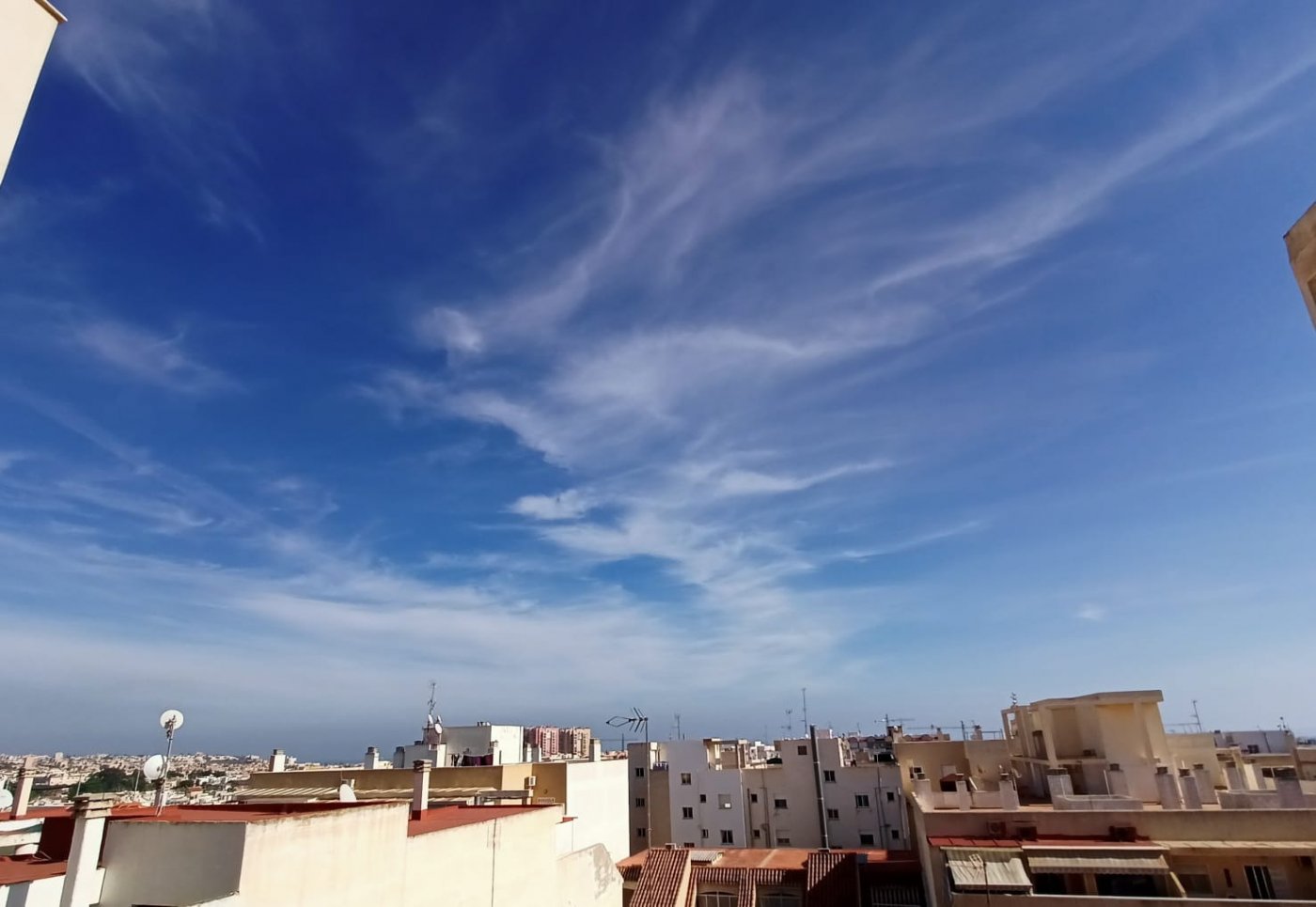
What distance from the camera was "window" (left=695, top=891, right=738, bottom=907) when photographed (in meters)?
35.8

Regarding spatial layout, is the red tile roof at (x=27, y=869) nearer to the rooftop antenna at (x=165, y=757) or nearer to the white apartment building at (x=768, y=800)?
the rooftop antenna at (x=165, y=757)

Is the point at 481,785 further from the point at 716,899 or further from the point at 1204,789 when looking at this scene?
the point at 1204,789

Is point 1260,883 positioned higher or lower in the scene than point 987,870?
lower

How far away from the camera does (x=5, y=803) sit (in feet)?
56.8

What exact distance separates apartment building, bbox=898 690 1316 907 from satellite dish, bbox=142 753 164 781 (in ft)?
75.5

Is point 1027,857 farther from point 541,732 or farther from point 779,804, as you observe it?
point 541,732

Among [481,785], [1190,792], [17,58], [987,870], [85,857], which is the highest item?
[17,58]

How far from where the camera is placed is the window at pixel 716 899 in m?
35.8

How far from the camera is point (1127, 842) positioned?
25797 mm

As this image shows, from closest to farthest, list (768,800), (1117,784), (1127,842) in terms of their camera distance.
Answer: (1127,842), (1117,784), (768,800)

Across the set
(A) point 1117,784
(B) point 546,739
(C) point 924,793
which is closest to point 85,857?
(C) point 924,793

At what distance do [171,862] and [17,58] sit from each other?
12.9 meters

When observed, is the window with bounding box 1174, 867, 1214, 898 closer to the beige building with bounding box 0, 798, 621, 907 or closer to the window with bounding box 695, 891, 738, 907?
the window with bounding box 695, 891, 738, 907

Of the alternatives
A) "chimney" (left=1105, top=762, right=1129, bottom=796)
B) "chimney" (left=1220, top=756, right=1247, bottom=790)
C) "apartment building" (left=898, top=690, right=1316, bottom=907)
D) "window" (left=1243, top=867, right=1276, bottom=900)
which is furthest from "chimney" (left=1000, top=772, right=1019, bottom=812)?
"chimney" (left=1220, top=756, right=1247, bottom=790)
